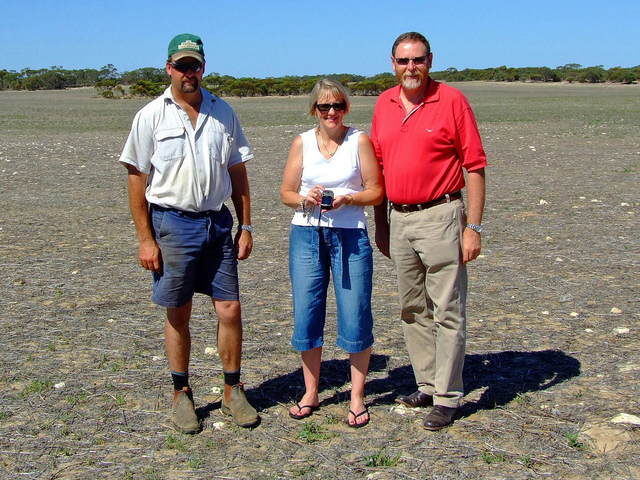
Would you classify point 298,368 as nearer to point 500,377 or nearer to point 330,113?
point 500,377

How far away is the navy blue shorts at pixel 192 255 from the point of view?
15.4 ft

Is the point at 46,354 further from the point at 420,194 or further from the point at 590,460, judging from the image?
the point at 590,460

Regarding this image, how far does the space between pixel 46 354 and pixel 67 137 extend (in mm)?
21071

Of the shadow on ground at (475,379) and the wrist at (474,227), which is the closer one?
the wrist at (474,227)

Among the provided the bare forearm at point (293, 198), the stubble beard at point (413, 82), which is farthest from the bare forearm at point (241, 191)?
the stubble beard at point (413, 82)

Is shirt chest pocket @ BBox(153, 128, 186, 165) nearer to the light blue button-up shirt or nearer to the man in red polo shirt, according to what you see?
the light blue button-up shirt

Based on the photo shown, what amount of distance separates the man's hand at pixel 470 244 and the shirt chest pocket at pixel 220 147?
140 centimetres

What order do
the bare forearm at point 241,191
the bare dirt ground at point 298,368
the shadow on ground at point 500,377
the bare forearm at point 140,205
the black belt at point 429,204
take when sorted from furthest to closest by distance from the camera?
the shadow on ground at point 500,377 → the bare forearm at point 241,191 → the black belt at point 429,204 → the bare forearm at point 140,205 → the bare dirt ground at point 298,368

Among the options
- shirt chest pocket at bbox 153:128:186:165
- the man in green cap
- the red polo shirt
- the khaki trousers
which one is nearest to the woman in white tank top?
the red polo shirt

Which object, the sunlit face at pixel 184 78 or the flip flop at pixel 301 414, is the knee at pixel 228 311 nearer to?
the flip flop at pixel 301 414

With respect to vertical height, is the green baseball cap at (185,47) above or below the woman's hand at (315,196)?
above

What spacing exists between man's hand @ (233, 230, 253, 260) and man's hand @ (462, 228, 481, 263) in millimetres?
1240

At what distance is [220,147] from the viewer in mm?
4746

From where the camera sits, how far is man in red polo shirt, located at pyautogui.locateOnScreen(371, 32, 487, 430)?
466 cm
